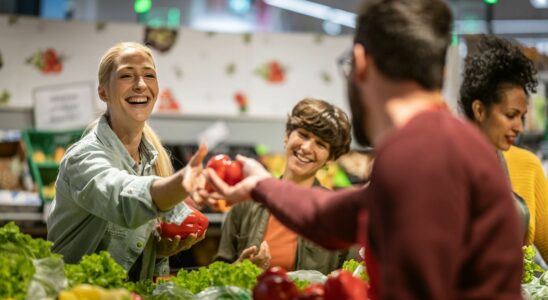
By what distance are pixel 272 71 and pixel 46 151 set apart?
212 centimetres

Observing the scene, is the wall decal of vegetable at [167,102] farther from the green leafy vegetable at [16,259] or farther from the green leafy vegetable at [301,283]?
the green leafy vegetable at [16,259]

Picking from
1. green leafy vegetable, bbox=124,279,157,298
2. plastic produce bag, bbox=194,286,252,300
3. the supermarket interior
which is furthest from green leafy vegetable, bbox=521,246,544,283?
the supermarket interior

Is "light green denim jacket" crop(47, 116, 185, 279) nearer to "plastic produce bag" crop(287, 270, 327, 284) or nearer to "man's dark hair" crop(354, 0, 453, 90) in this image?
"plastic produce bag" crop(287, 270, 327, 284)

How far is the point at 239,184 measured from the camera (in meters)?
2.13

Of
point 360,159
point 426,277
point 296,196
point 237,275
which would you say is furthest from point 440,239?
point 360,159

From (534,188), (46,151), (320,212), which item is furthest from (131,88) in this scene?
(46,151)

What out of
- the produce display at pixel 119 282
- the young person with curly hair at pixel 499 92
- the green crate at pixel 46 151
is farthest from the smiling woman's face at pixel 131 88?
the green crate at pixel 46 151

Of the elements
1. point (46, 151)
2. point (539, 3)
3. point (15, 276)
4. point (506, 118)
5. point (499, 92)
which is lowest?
point (46, 151)

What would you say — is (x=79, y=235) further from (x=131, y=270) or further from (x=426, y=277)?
(x=426, y=277)

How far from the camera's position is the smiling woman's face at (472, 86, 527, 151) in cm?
357

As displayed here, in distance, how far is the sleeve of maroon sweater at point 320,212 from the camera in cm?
198

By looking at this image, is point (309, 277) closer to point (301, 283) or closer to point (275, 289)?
point (301, 283)

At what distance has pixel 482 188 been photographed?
5.36ft

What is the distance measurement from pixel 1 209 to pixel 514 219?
509cm
